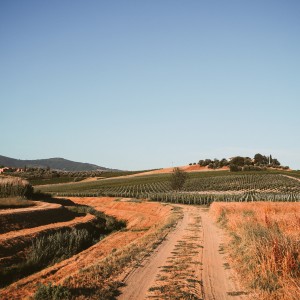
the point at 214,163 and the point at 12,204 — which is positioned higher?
the point at 214,163

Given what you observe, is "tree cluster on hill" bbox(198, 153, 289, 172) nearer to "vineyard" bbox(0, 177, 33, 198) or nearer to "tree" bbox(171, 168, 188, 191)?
"tree" bbox(171, 168, 188, 191)

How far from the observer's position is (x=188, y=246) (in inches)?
602

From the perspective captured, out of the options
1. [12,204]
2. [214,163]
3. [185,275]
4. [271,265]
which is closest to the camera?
[271,265]

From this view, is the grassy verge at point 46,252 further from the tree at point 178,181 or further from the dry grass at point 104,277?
the tree at point 178,181

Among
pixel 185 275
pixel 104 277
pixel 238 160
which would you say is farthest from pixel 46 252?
pixel 238 160

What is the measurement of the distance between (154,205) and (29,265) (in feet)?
88.1

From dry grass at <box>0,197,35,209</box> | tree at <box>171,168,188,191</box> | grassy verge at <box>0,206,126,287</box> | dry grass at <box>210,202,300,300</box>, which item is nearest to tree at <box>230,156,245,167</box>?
tree at <box>171,168,188,191</box>

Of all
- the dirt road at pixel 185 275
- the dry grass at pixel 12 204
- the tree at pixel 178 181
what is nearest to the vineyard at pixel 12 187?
the dry grass at pixel 12 204

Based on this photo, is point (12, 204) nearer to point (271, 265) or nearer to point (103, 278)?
point (103, 278)

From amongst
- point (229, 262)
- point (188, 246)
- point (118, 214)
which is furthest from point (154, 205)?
point (229, 262)

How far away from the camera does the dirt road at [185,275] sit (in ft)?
28.7

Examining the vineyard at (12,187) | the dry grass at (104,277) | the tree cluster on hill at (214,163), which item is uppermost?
the tree cluster on hill at (214,163)

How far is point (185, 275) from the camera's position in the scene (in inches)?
408

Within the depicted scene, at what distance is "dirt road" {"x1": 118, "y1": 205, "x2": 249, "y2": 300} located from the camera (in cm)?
874
